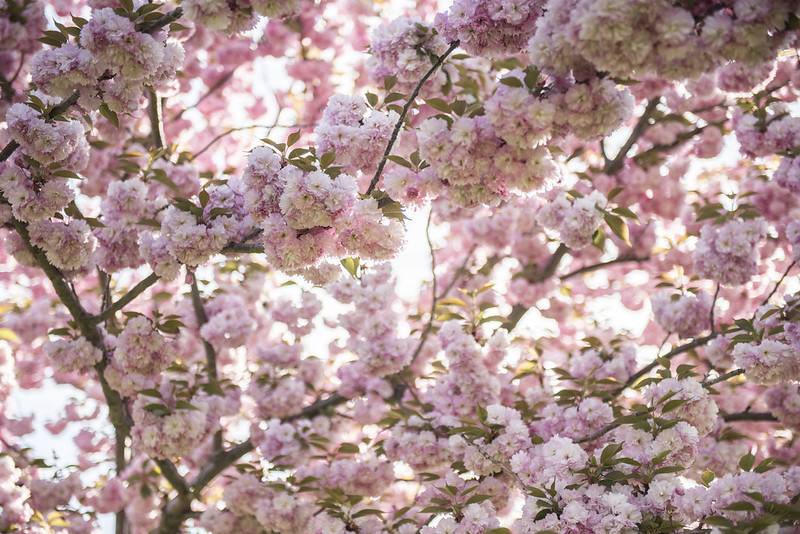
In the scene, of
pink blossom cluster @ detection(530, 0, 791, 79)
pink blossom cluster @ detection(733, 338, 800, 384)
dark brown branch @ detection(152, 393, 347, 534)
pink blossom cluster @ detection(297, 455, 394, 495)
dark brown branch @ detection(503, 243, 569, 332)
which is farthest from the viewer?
dark brown branch @ detection(503, 243, 569, 332)

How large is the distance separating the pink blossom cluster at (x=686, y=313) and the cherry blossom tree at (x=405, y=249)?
2 cm

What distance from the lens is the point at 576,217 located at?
3363 millimetres

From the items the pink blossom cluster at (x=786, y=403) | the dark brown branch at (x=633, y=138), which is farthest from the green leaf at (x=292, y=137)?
the dark brown branch at (x=633, y=138)

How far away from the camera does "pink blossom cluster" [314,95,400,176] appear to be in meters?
2.51

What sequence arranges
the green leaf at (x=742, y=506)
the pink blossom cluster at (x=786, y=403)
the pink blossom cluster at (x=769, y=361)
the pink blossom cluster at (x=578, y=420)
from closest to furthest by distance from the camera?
the green leaf at (x=742, y=506) → the pink blossom cluster at (x=769, y=361) → the pink blossom cluster at (x=578, y=420) → the pink blossom cluster at (x=786, y=403)

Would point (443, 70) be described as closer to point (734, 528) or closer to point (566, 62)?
point (566, 62)

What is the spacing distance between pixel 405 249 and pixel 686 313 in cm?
218

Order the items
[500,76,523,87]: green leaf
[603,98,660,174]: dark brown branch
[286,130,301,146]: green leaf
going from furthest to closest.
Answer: [603,98,660,174]: dark brown branch < [286,130,301,146]: green leaf < [500,76,523,87]: green leaf

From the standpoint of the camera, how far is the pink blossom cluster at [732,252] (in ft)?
11.9

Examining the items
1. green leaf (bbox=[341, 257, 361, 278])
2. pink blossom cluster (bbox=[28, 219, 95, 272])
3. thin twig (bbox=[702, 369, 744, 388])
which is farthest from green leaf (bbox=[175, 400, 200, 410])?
thin twig (bbox=[702, 369, 744, 388])

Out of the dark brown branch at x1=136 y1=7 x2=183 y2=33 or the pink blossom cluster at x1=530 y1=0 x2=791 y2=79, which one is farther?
the dark brown branch at x1=136 y1=7 x2=183 y2=33

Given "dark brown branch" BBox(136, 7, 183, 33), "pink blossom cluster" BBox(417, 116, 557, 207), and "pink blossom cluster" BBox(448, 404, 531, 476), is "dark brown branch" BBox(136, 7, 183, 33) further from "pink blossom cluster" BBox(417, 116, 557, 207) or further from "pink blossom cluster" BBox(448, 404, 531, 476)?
"pink blossom cluster" BBox(448, 404, 531, 476)

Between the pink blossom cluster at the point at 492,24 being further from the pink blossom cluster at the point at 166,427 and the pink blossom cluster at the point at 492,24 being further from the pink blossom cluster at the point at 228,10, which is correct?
the pink blossom cluster at the point at 166,427

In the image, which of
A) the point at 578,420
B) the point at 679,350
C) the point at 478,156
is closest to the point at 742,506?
the point at 578,420
